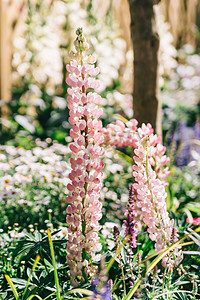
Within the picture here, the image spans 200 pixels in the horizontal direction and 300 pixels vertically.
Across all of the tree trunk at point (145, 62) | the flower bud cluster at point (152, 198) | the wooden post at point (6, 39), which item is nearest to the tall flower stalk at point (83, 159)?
the flower bud cluster at point (152, 198)

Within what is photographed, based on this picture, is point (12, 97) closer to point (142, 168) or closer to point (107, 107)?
point (107, 107)

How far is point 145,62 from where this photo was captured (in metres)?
2.47

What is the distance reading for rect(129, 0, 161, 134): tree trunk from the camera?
2379 mm

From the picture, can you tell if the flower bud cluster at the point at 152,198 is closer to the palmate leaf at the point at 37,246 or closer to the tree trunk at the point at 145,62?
the palmate leaf at the point at 37,246

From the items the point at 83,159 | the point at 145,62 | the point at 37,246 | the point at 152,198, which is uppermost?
the point at 145,62

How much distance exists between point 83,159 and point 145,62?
1303mm

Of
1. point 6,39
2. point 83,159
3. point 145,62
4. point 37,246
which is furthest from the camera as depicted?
point 6,39

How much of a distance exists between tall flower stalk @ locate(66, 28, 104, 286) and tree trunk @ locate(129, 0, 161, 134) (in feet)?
3.67

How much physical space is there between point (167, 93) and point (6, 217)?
170 inches

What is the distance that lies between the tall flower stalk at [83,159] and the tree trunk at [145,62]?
112 centimetres

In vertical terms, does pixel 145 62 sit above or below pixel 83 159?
above

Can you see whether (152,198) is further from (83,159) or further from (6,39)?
(6,39)

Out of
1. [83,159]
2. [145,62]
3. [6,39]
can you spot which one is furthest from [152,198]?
[6,39]

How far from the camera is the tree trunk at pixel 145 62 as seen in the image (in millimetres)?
2379
